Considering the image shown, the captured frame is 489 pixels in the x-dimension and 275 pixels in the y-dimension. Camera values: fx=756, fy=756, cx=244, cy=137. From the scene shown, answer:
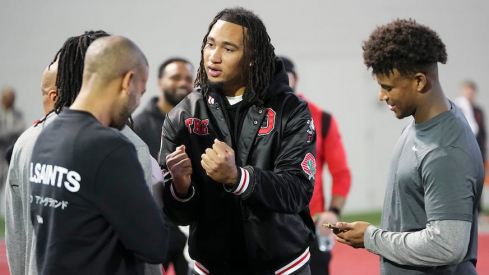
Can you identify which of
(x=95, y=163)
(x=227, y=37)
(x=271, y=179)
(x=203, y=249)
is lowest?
(x=203, y=249)

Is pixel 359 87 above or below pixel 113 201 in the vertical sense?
below

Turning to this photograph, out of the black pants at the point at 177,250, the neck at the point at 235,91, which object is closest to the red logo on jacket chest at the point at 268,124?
the neck at the point at 235,91

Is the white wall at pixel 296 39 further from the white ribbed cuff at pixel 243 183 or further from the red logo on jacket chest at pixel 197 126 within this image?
the white ribbed cuff at pixel 243 183

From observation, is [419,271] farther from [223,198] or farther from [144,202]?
[144,202]

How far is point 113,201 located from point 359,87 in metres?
11.3

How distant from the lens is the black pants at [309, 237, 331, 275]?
518 centimetres

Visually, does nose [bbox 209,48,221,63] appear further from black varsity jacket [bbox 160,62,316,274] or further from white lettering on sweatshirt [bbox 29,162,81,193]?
white lettering on sweatshirt [bbox 29,162,81,193]

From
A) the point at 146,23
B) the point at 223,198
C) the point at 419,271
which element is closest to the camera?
the point at 419,271

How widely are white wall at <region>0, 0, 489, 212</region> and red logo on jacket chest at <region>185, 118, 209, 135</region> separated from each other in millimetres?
9818

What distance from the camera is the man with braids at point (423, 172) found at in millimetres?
3039

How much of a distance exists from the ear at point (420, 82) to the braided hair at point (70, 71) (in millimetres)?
1428

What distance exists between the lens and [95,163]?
2615 millimetres

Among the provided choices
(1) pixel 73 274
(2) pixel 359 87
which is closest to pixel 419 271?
(1) pixel 73 274

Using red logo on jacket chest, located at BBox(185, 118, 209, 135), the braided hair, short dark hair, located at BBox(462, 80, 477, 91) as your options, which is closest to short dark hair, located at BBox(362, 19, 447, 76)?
red logo on jacket chest, located at BBox(185, 118, 209, 135)
